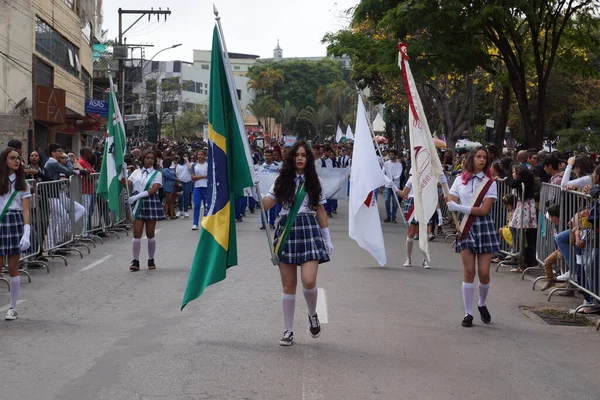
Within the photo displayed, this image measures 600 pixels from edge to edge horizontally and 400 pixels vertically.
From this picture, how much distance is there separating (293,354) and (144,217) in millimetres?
6028

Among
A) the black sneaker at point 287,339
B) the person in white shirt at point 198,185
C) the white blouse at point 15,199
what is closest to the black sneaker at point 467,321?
the black sneaker at point 287,339

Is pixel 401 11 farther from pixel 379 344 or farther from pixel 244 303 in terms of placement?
pixel 379 344

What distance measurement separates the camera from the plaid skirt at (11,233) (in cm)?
959

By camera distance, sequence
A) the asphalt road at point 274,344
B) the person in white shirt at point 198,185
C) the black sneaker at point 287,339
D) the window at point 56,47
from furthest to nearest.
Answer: the window at point 56,47, the person in white shirt at point 198,185, the black sneaker at point 287,339, the asphalt road at point 274,344

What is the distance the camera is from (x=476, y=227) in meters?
9.30

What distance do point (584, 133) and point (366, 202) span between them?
981 inches

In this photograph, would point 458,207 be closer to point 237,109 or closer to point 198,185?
point 237,109

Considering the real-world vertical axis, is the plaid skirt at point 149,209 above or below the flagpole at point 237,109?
below

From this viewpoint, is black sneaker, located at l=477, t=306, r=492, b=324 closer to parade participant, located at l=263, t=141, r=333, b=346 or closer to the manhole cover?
the manhole cover

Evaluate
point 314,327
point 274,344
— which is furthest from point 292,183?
point 274,344

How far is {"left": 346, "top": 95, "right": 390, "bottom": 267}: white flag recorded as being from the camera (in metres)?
13.7

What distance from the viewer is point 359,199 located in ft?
45.9

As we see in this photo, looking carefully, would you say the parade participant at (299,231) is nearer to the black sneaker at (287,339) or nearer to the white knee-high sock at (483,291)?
the black sneaker at (287,339)

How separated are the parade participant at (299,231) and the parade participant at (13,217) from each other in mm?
3097
